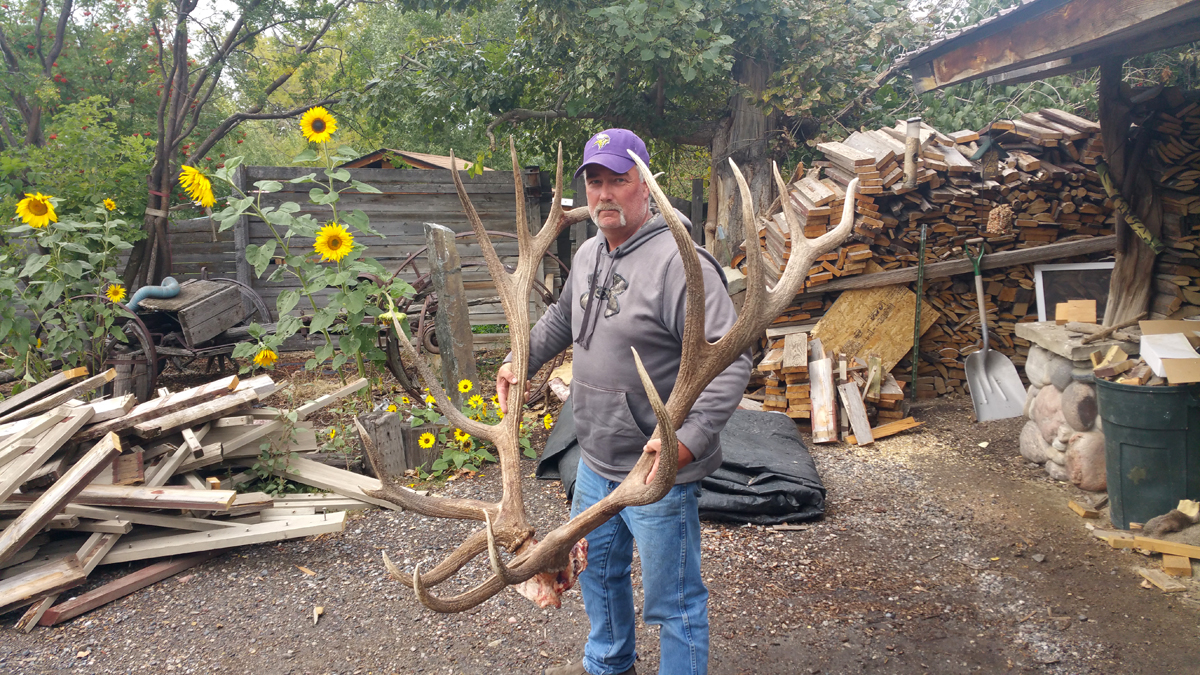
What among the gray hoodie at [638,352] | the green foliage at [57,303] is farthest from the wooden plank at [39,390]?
the gray hoodie at [638,352]

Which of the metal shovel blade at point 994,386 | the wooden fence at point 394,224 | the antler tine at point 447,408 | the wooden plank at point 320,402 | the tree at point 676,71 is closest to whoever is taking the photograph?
the antler tine at point 447,408

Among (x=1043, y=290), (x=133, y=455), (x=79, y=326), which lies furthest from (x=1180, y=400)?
(x=79, y=326)

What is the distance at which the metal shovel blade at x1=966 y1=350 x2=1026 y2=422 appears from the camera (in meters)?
5.82

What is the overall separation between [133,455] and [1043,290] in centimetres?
661

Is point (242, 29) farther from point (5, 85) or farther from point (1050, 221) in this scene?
point (1050, 221)

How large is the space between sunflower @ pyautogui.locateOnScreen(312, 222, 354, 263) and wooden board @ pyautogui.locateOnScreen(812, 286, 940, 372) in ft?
12.5

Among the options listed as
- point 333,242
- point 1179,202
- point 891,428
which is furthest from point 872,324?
point 333,242

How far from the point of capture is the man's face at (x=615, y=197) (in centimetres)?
224

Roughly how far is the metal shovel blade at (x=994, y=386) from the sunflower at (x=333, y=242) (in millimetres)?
4846

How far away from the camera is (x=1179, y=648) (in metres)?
2.91

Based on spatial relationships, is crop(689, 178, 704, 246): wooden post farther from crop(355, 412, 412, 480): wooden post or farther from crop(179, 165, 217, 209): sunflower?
crop(179, 165, 217, 209): sunflower

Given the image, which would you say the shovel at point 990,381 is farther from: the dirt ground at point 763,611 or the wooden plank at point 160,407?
the wooden plank at point 160,407

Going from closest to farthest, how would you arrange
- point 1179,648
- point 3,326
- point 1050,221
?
point 1179,648
point 3,326
point 1050,221

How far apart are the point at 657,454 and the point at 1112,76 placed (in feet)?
16.2
